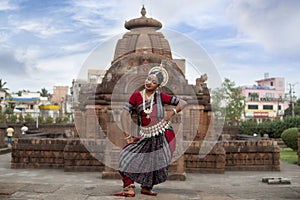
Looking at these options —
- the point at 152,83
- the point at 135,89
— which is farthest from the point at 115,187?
the point at 135,89

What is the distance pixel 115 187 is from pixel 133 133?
2.77 m

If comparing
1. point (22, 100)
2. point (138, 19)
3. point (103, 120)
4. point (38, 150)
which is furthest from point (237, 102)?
point (22, 100)

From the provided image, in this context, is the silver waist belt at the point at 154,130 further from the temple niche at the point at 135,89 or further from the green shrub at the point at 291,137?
the green shrub at the point at 291,137

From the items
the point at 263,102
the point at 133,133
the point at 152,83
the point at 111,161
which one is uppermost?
the point at 263,102

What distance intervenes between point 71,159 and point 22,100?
73.4m

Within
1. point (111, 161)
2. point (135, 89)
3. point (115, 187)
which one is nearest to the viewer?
point (115, 187)

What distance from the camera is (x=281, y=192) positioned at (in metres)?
7.86

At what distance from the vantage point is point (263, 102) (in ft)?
260

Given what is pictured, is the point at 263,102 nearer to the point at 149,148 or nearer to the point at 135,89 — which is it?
the point at 135,89

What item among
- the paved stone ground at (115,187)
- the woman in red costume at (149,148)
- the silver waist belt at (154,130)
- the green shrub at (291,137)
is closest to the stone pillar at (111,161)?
the paved stone ground at (115,187)

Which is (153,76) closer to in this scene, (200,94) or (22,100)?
(200,94)

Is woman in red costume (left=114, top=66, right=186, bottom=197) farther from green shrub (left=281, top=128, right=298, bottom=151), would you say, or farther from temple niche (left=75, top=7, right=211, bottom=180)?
green shrub (left=281, top=128, right=298, bottom=151)

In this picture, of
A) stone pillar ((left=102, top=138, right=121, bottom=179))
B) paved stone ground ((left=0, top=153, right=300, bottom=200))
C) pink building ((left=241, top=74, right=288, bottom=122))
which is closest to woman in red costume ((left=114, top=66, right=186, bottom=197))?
paved stone ground ((left=0, top=153, right=300, bottom=200))

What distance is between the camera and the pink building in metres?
78.4
